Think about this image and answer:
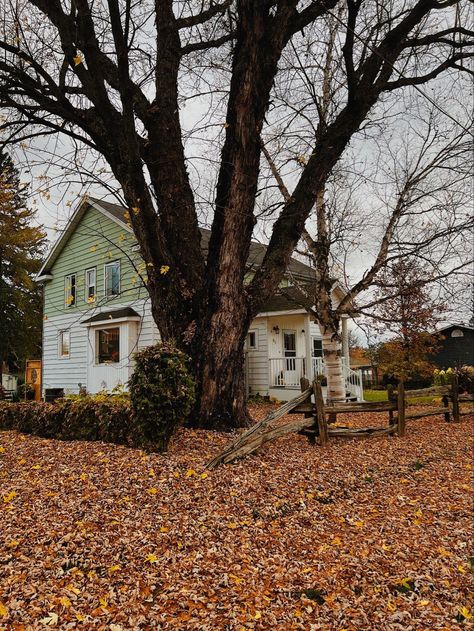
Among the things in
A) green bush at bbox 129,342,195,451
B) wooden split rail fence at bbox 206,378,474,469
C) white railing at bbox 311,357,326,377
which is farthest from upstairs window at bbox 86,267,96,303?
green bush at bbox 129,342,195,451

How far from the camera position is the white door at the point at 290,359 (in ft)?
53.9

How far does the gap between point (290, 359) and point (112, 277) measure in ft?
24.3

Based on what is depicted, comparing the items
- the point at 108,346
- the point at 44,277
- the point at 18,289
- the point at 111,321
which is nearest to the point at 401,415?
the point at 111,321

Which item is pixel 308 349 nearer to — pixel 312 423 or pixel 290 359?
pixel 290 359

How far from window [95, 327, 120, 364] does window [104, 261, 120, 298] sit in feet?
4.92

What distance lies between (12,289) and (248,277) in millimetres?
17919

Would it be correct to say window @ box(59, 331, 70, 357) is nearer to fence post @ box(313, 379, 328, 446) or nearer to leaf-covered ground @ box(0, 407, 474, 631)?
leaf-covered ground @ box(0, 407, 474, 631)

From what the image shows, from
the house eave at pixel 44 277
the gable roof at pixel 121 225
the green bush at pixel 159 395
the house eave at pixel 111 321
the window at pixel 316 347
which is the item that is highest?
the gable roof at pixel 121 225

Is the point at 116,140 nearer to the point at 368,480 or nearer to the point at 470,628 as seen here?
the point at 368,480

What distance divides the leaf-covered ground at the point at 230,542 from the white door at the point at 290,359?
1018 cm

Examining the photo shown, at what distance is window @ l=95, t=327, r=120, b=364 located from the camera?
55.9 feet

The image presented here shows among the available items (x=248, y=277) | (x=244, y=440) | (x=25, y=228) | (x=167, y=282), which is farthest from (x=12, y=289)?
(x=244, y=440)

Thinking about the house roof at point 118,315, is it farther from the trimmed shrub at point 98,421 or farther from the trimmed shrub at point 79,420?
the trimmed shrub at point 98,421

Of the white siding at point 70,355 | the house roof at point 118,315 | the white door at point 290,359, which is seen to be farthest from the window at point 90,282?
the white door at point 290,359
